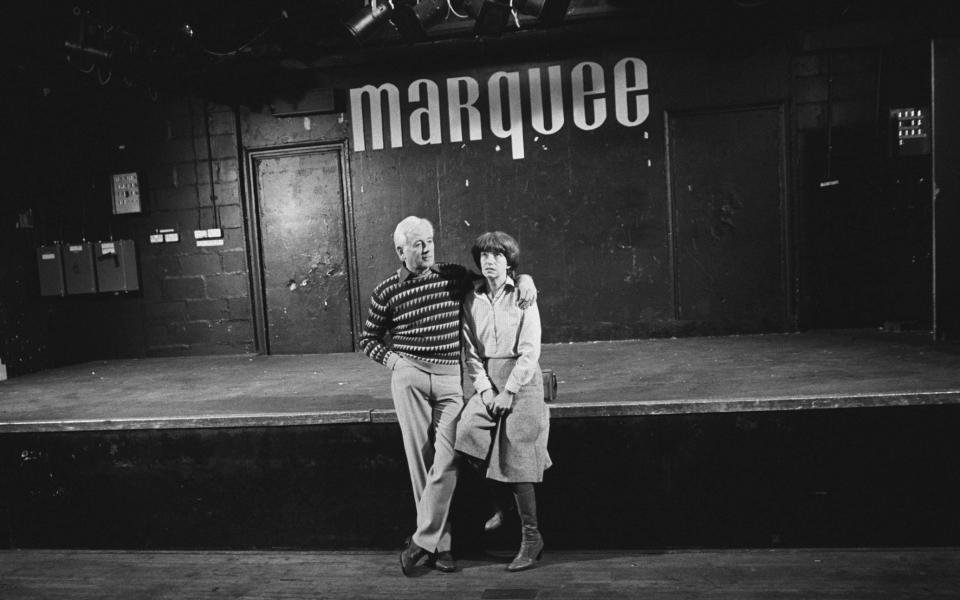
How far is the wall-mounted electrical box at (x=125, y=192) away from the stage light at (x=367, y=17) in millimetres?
3107

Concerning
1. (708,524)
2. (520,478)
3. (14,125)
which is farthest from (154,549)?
(14,125)

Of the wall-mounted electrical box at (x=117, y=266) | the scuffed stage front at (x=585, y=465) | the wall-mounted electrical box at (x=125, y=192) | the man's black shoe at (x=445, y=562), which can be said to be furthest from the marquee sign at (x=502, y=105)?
the man's black shoe at (x=445, y=562)

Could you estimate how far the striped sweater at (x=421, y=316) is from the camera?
131 inches

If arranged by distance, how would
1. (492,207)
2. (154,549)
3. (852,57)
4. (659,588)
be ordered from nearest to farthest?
1. (659,588)
2. (154,549)
3. (852,57)
4. (492,207)

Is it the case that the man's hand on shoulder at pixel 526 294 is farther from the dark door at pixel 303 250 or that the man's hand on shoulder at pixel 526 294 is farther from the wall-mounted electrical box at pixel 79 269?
the wall-mounted electrical box at pixel 79 269

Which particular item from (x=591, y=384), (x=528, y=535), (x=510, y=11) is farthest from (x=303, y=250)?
(x=528, y=535)

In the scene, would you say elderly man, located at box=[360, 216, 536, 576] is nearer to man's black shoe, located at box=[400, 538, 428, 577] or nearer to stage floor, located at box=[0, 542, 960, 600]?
man's black shoe, located at box=[400, 538, 428, 577]

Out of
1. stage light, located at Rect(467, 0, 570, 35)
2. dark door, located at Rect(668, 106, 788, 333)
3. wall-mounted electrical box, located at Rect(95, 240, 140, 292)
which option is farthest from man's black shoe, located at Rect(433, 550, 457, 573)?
wall-mounted electrical box, located at Rect(95, 240, 140, 292)

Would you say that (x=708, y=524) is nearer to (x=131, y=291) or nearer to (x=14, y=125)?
(x=131, y=291)

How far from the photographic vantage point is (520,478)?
126 inches

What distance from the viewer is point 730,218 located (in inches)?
252

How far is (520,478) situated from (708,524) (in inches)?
43.9

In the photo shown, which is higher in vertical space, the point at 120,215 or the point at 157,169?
the point at 157,169

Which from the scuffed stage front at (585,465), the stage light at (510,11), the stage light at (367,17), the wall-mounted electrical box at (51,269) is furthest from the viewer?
the wall-mounted electrical box at (51,269)
